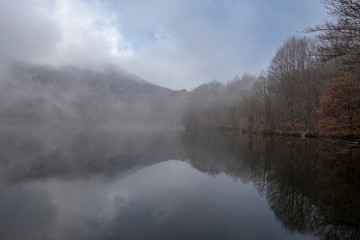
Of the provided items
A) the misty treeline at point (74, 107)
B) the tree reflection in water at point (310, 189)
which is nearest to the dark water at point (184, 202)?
the tree reflection in water at point (310, 189)

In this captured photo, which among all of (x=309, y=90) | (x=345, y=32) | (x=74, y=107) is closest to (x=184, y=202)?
(x=345, y=32)

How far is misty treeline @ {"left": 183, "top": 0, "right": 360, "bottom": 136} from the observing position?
6.82 metres

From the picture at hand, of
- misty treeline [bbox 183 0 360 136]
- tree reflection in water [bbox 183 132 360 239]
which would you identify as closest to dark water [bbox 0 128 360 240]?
tree reflection in water [bbox 183 132 360 239]

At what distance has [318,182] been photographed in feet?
22.2

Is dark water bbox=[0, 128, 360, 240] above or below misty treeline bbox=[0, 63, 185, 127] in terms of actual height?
below

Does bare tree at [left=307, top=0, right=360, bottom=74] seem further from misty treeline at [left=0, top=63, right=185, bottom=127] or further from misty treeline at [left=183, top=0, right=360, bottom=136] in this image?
misty treeline at [left=0, top=63, right=185, bottom=127]

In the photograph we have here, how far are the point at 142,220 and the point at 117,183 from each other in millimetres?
3348

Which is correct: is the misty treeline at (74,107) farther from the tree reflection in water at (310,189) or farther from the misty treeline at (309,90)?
the tree reflection in water at (310,189)

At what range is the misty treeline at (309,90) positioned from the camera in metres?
6.82

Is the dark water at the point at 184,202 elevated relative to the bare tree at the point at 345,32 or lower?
lower

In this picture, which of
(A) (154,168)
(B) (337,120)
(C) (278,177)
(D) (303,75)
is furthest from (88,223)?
(D) (303,75)

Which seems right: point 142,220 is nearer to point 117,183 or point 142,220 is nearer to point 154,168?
point 117,183

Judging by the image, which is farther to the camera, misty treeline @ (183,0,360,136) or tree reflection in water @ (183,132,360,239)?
misty treeline @ (183,0,360,136)

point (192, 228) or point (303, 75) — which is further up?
point (303, 75)
